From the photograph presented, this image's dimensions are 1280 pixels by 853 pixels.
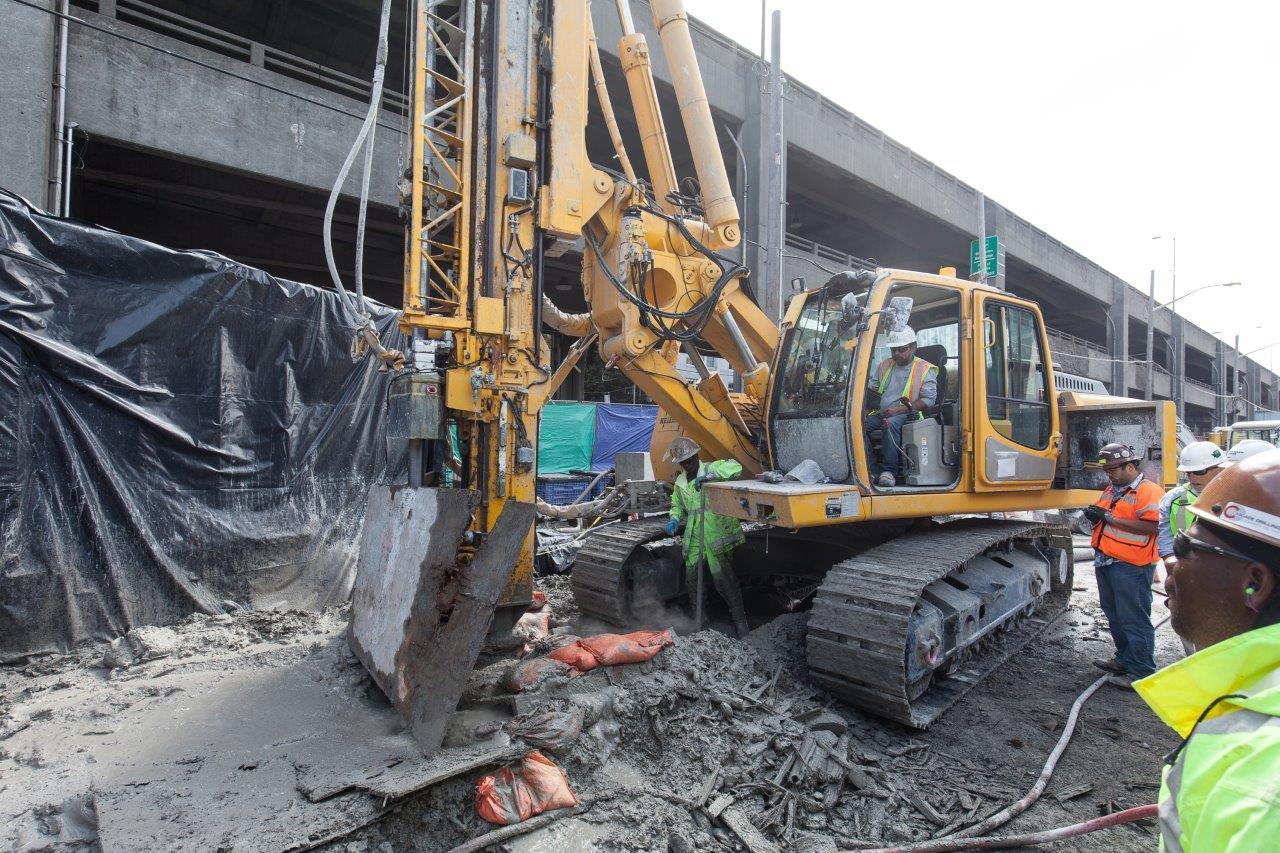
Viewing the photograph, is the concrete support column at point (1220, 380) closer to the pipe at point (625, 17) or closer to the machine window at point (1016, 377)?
the machine window at point (1016, 377)

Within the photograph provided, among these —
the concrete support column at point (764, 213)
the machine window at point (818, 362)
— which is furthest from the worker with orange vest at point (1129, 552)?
the concrete support column at point (764, 213)

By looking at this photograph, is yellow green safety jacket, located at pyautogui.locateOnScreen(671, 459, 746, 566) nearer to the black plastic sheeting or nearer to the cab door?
the cab door

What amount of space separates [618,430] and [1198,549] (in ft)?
41.7

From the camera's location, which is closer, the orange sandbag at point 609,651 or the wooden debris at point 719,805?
the wooden debris at point 719,805

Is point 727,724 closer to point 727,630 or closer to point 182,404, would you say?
point 727,630

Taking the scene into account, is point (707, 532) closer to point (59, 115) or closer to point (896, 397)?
point (896, 397)

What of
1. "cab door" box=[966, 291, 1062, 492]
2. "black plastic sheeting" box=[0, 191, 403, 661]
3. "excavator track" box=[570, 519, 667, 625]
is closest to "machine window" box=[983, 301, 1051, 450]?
"cab door" box=[966, 291, 1062, 492]

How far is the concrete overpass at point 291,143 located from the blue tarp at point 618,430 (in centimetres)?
353

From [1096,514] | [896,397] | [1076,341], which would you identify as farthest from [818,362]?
[1076,341]

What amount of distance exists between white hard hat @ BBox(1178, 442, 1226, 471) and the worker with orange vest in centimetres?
34

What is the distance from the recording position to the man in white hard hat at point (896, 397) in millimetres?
4887

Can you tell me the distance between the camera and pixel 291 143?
9570 mm

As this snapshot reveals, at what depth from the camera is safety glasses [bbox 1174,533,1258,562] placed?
131 cm

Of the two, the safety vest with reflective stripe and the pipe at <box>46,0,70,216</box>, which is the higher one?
the pipe at <box>46,0,70,216</box>
